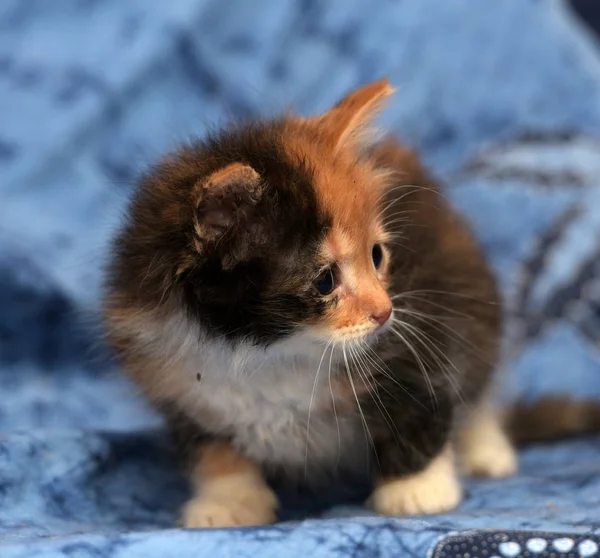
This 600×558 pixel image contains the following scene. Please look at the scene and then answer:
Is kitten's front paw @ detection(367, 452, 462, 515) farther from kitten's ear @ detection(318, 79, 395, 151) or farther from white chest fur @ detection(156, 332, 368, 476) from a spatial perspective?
kitten's ear @ detection(318, 79, 395, 151)

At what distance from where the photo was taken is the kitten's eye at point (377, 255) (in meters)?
1.33

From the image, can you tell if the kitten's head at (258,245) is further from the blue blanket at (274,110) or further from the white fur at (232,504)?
the blue blanket at (274,110)

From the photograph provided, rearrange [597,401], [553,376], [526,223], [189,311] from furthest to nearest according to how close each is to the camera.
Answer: [526,223]
[553,376]
[597,401]
[189,311]

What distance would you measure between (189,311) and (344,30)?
4.86 feet

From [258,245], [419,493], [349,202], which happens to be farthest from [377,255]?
[419,493]

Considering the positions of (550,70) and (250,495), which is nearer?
(250,495)

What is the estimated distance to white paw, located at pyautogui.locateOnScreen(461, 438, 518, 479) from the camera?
5.41 ft

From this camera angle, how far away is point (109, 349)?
1.47 meters

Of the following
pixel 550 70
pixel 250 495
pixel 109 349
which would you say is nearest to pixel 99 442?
pixel 109 349

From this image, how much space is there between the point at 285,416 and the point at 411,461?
24 cm

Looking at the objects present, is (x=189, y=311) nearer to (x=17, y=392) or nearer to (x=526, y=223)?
(x=17, y=392)

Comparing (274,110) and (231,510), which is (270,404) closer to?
(231,510)

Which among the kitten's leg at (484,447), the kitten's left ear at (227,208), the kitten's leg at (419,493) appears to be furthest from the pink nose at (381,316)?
the kitten's leg at (484,447)

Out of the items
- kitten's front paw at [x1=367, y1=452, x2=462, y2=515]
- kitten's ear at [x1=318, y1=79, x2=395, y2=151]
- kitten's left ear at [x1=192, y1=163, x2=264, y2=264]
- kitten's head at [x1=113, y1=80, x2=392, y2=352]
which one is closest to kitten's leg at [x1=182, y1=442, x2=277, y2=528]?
kitten's front paw at [x1=367, y1=452, x2=462, y2=515]
